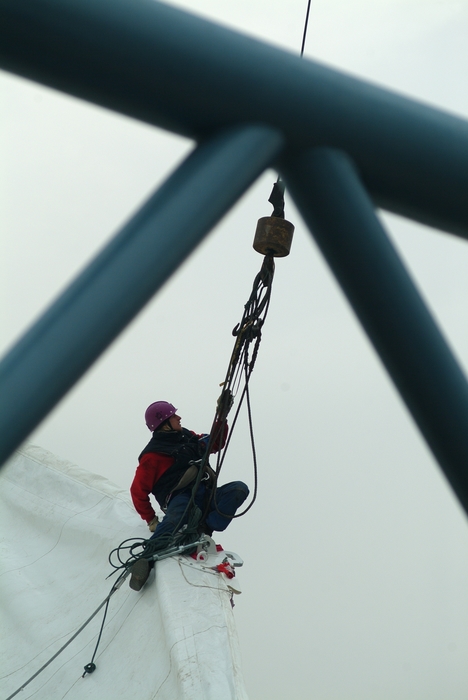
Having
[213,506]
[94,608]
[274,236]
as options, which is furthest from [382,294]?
[94,608]

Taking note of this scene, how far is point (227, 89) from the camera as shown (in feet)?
1.85

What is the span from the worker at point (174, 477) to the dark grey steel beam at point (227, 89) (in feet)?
9.45

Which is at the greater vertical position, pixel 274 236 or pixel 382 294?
pixel 274 236

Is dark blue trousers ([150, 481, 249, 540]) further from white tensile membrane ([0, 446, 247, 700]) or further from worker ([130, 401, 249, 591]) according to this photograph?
white tensile membrane ([0, 446, 247, 700])

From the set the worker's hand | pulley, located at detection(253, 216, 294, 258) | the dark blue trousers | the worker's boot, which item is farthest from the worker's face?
pulley, located at detection(253, 216, 294, 258)

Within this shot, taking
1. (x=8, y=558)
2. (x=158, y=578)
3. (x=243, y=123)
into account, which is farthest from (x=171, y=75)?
(x=8, y=558)

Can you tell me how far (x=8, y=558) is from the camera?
478cm

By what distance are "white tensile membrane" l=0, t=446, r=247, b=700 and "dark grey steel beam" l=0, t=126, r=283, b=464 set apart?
3.53 ft

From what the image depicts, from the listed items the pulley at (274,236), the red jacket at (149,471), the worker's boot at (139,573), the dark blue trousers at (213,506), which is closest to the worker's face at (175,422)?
the red jacket at (149,471)

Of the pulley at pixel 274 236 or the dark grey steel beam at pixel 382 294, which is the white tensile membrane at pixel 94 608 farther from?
the dark grey steel beam at pixel 382 294

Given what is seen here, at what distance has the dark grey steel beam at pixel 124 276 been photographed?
488mm

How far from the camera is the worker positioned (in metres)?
3.48

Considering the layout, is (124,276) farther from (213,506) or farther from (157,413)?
(157,413)

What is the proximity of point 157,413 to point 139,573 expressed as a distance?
0.93 metres
